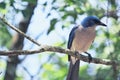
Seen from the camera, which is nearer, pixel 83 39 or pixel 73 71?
pixel 73 71

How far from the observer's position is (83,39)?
7.57m

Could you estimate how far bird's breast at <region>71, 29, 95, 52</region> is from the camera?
757 cm

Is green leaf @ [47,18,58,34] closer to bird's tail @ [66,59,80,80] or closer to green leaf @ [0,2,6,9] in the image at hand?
bird's tail @ [66,59,80,80]

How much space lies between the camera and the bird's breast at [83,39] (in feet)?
24.8

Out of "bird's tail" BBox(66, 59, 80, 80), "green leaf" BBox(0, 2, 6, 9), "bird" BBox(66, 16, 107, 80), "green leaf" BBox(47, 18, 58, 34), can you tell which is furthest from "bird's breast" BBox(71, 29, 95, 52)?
"green leaf" BBox(0, 2, 6, 9)

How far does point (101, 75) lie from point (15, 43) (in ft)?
6.30

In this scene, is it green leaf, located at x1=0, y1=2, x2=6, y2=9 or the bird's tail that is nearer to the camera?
green leaf, located at x1=0, y1=2, x2=6, y2=9

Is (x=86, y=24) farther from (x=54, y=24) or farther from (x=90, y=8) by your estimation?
(x=90, y=8)

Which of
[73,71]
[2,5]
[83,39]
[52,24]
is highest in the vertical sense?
[2,5]

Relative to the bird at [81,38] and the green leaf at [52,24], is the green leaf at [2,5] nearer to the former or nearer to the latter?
the green leaf at [52,24]

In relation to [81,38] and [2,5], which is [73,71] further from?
[2,5]

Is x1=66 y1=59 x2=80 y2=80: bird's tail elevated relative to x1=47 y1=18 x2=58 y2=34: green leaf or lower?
lower

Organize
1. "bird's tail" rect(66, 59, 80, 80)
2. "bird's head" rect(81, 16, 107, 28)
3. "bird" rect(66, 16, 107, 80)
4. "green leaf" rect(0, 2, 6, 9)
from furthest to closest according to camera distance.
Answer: "bird's head" rect(81, 16, 107, 28), "bird" rect(66, 16, 107, 80), "bird's tail" rect(66, 59, 80, 80), "green leaf" rect(0, 2, 6, 9)

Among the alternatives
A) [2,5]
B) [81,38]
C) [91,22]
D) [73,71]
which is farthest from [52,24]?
[2,5]
